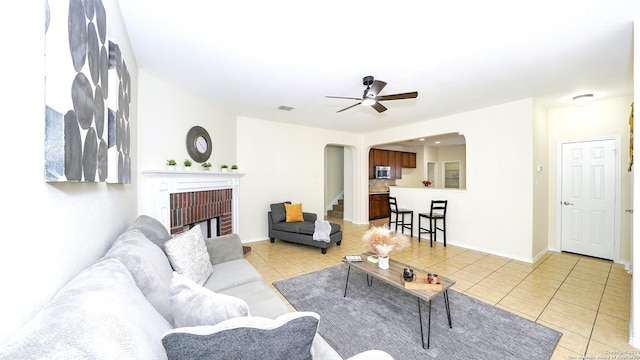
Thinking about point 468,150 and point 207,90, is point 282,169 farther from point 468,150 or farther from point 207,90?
point 468,150

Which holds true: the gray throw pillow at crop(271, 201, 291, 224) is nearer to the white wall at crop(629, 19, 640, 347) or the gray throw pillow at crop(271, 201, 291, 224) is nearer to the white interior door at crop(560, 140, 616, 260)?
the white wall at crop(629, 19, 640, 347)

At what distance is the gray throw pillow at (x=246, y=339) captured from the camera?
69 centimetres

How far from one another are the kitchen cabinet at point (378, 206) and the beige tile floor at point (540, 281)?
2.38m

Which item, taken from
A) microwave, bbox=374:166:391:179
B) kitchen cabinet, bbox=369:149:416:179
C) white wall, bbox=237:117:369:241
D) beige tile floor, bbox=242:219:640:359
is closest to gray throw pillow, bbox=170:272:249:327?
beige tile floor, bbox=242:219:640:359

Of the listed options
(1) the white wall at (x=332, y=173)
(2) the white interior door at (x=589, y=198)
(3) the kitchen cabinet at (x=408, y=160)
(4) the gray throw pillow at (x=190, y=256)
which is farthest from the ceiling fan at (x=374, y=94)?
(3) the kitchen cabinet at (x=408, y=160)

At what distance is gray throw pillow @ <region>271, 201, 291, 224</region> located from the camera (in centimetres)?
463

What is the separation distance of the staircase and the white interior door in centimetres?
492

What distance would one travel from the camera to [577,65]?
2.56 metres

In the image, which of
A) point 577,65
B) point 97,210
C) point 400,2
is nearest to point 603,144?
point 577,65

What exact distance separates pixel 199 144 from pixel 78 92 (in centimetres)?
286

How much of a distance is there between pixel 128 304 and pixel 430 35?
2.65 m

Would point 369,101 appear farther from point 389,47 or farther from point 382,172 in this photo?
point 382,172

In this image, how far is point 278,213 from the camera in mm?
4691

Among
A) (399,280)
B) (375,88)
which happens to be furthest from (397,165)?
(399,280)
